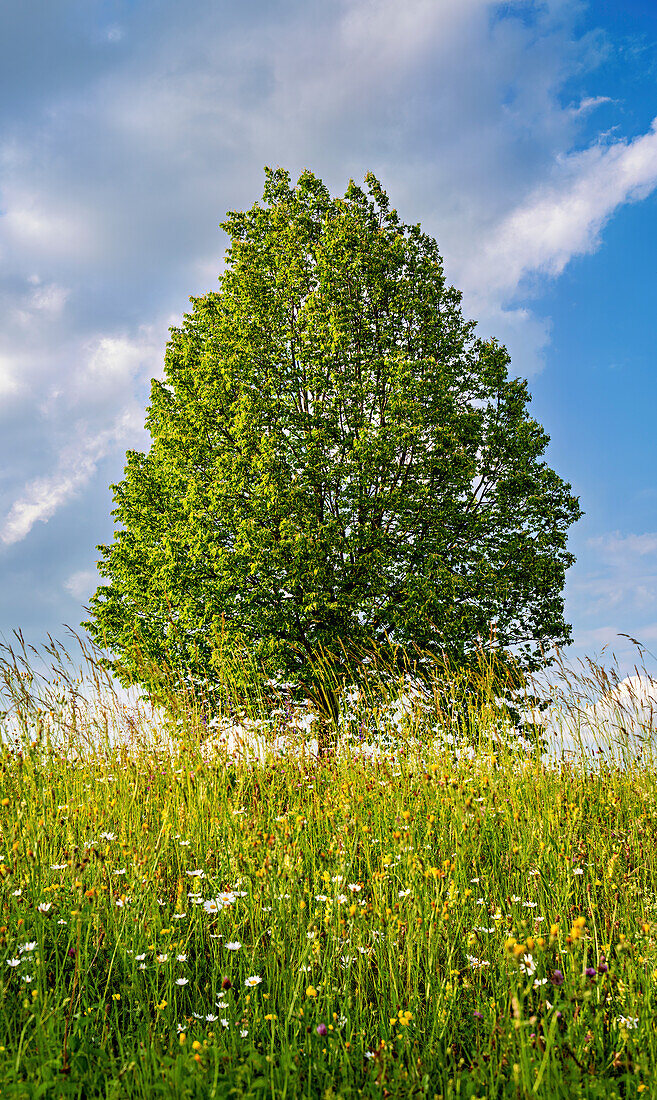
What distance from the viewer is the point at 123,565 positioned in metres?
16.3

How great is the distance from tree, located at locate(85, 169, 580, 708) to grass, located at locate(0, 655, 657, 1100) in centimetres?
662

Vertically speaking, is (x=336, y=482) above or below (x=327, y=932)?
above

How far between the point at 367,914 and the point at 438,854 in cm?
96

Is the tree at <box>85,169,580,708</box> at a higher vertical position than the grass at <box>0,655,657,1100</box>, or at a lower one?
higher

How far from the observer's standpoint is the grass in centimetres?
319

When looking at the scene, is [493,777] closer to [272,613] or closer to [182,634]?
[272,613]

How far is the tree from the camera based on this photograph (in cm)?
1392

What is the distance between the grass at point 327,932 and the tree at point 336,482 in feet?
21.7

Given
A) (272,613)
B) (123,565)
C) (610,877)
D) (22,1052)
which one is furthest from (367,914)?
(123,565)

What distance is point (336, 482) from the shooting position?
14547 mm

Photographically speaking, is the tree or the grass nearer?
the grass

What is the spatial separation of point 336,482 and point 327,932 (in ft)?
36.2

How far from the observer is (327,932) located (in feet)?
13.4

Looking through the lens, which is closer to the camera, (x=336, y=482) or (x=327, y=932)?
(x=327, y=932)
